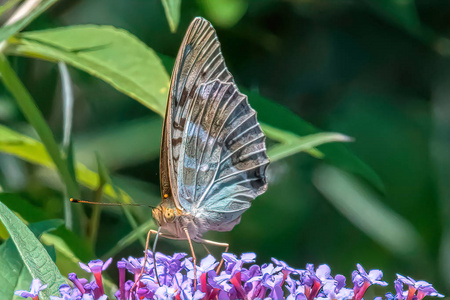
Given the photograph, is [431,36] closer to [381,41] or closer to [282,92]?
[381,41]

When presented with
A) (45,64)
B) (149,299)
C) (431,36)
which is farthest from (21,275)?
(431,36)

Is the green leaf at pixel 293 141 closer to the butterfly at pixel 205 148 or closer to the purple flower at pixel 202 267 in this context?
the butterfly at pixel 205 148

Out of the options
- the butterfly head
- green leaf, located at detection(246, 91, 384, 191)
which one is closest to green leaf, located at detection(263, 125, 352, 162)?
green leaf, located at detection(246, 91, 384, 191)

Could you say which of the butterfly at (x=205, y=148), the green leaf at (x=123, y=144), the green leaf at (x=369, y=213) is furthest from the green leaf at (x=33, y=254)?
the green leaf at (x=369, y=213)

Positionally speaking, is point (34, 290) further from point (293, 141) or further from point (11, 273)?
point (293, 141)

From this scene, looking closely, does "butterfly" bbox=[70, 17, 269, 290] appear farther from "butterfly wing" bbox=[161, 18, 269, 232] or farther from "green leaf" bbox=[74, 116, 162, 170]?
"green leaf" bbox=[74, 116, 162, 170]

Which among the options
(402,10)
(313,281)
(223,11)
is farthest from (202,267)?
(402,10)
